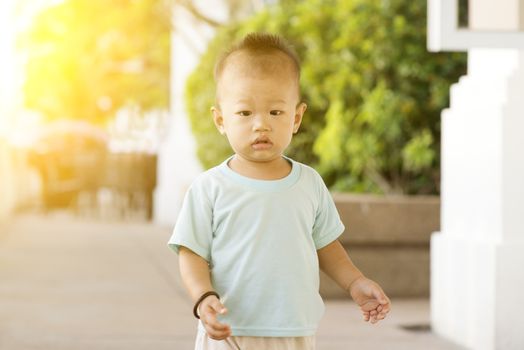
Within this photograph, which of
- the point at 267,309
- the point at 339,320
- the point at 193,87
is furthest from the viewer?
the point at 193,87

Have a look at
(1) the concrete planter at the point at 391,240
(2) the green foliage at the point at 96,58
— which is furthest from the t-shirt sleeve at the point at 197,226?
(2) the green foliage at the point at 96,58

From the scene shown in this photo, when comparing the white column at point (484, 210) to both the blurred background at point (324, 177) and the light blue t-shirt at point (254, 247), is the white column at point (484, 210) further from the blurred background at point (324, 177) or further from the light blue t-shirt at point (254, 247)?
the light blue t-shirt at point (254, 247)

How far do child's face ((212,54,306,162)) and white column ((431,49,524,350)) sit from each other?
236cm

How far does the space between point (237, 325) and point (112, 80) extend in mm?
31268

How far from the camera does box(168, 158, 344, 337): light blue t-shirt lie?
240 cm

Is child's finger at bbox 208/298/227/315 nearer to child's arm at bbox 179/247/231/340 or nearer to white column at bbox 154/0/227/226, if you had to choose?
child's arm at bbox 179/247/231/340

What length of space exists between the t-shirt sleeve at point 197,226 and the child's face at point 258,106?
0.51 feet

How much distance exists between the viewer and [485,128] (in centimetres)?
478

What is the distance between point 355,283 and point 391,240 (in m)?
4.08

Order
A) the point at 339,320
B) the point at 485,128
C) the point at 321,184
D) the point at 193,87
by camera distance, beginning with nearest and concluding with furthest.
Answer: the point at 321,184
the point at 485,128
the point at 339,320
the point at 193,87

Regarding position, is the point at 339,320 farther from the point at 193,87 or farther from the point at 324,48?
the point at 193,87

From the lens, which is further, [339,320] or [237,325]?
[339,320]

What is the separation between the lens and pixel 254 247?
2.40m

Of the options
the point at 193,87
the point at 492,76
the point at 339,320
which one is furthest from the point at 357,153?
the point at 193,87
